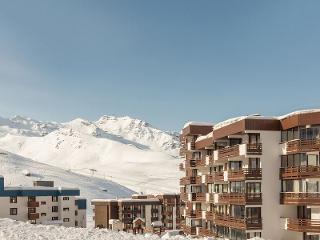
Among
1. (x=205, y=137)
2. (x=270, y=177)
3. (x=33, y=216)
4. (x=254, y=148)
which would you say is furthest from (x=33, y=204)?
(x=270, y=177)

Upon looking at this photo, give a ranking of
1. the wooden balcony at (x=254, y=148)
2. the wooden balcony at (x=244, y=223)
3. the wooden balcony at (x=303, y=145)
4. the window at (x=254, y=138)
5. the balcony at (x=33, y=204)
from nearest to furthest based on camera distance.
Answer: the wooden balcony at (x=303, y=145)
the wooden balcony at (x=244, y=223)
the wooden balcony at (x=254, y=148)
the window at (x=254, y=138)
the balcony at (x=33, y=204)

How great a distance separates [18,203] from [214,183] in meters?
50.1

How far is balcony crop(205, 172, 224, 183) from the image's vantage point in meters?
58.2

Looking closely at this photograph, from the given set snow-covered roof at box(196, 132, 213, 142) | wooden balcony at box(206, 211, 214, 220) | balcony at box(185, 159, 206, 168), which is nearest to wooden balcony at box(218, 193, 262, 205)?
wooden balcony at box(206, 211, 214, 220)

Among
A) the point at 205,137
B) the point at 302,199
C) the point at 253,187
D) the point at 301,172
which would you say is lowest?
the point at 302,199

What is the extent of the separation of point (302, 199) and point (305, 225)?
2482 millimetres

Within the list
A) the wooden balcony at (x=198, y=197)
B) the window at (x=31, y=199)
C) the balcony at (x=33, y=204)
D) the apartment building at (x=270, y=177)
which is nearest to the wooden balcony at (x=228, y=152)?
the apartment building at (x=270, y=177)

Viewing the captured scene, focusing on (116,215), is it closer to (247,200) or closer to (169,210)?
(169,210)

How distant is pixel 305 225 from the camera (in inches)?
1823

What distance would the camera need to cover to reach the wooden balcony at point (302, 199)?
45.8 m

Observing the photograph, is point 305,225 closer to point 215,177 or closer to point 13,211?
point 215,177

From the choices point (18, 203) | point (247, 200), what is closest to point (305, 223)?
point (247, 200)

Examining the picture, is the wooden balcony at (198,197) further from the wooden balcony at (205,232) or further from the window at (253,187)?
the window at (253,187)

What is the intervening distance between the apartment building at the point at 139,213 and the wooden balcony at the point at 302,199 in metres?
77.4
